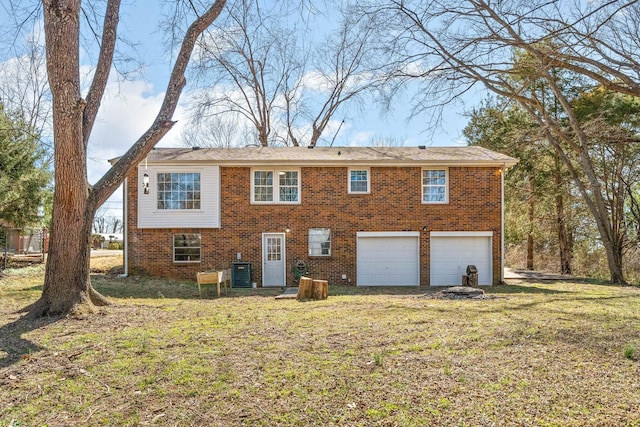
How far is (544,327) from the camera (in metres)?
6.85

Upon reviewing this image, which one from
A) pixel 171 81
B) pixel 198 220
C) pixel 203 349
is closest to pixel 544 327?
pixel 203 349

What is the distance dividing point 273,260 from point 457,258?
249 inches

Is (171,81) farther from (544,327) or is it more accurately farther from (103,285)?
(544,327)

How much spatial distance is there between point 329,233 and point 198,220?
4.44 meters

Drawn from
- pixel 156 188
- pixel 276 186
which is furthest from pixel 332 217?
pixel 156 188

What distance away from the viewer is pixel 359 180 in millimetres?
14938

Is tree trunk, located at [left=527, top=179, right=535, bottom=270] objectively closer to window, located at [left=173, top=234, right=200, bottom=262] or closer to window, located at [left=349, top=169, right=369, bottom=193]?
window, located at [left=349, top=169, right=369, bottom=193]

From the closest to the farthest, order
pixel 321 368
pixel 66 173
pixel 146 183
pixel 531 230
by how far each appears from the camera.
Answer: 1. pixel 321 368
2. pixel 66 173
3. pixel 146 183
4. pixel 531 230

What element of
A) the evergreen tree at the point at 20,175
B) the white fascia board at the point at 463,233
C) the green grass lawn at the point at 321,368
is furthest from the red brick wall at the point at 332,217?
the green grass lawn at the point at 321,368

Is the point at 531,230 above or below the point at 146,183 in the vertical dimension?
below

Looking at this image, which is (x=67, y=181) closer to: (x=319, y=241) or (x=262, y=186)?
(x=262, y=186)

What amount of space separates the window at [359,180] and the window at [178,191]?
523cm

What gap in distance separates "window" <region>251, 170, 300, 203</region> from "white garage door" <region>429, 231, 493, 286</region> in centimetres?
499

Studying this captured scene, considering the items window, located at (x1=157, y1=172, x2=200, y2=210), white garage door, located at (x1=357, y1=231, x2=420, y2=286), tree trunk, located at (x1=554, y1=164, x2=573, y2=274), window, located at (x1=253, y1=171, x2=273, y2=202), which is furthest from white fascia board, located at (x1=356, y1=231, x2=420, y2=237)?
tree trunk, located at (x1=554, y1=164, x2=573, y2=274)
